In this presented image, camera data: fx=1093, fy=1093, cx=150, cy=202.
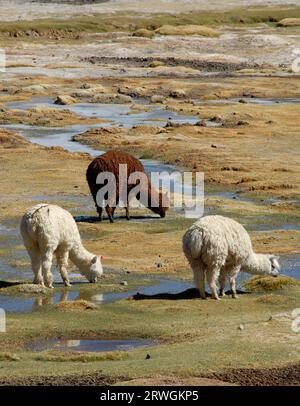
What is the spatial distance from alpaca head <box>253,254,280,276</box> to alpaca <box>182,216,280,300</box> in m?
0.29

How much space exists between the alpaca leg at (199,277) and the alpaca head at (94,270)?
7.86 ft

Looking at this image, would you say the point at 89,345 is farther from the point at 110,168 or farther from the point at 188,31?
the point at 188,31

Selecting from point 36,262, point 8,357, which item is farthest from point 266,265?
point 8,357

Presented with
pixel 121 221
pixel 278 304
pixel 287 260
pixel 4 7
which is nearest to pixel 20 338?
pixel 278 304

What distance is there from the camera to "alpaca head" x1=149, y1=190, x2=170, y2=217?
95.1 feet

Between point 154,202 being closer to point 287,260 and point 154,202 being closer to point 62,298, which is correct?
point 287,260

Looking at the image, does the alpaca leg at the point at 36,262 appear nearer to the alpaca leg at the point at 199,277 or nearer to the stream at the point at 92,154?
the stream at the point at 92,154

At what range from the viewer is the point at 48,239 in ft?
63.5

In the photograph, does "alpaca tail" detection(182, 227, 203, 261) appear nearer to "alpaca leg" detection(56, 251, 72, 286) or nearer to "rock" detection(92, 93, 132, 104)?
"alpaca leg" detection(56, 251, 72, 286)

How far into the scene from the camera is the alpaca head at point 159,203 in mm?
28984

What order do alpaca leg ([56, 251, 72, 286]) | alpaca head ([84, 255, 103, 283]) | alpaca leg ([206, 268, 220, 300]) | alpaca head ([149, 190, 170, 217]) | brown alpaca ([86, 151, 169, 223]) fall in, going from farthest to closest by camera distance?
alpaca head ([149, 190, 170, 217]), brown alpaca ([86, 151, 169, 223]), alpaca head ([84, 255, 103, 283]), alpaca leg ([56, 251, 72, 286]), alpaca leg ([206, 268, 220, 300])

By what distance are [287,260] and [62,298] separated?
6116 mm

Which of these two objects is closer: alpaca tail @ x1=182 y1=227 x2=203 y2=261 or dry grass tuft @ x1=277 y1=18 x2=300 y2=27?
alpaca tail @ x1=182 y1=227 x2=203 y2=261

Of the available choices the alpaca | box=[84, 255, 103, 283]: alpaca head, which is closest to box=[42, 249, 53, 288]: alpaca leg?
box=[84, 255, 103, 283]: alpaca head
